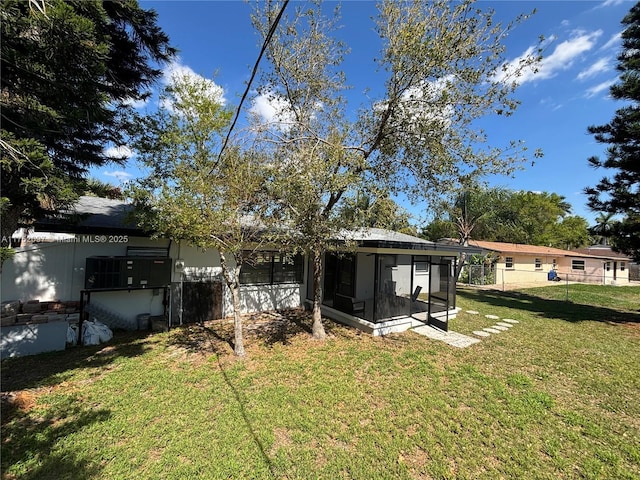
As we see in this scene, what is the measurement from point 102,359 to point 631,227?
15.6 m

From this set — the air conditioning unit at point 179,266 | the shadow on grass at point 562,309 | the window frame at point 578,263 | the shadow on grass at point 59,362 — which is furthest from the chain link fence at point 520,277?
the shadow on grass at point 59,362

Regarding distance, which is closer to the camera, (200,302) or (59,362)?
(59,362)

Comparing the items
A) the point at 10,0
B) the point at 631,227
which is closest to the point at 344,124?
the point at 10,0

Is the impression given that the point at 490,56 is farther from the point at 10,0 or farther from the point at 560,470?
the point at 10,0

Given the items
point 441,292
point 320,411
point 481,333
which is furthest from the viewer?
point 441,292

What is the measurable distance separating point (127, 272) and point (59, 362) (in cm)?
205

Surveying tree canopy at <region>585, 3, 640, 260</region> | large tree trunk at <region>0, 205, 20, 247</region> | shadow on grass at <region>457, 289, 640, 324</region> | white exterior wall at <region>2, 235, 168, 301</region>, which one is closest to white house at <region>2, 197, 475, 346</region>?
white exterior wall at <region>2, 235, 168, 301</region>

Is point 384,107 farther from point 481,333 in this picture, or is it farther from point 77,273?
point 77,273

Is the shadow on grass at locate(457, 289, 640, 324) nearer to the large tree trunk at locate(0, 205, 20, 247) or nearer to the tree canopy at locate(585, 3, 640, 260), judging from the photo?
the tree canopy at locate(585, 3, 640, 260)

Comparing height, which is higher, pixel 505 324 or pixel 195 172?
pixel 195 172

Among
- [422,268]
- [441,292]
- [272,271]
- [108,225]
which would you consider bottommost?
[441,292]

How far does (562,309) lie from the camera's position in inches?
452

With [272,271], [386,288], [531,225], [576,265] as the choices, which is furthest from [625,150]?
[531,225]

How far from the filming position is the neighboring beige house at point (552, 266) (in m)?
21.1
